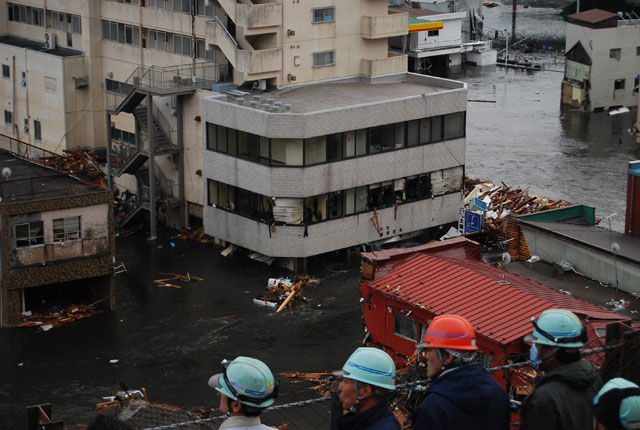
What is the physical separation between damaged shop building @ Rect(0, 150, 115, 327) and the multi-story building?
4610 cm

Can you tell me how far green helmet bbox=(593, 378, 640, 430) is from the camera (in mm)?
8641

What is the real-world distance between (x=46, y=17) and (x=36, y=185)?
20.3m

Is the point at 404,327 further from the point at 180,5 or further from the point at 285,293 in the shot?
the point at 180,5

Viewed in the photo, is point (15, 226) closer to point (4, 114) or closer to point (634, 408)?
point (4, 114)

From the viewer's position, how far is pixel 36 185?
37.2 metres

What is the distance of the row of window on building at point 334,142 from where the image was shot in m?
39.1

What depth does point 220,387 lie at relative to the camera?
8844mm

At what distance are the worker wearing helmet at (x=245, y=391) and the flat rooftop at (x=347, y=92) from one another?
31095 millimetres

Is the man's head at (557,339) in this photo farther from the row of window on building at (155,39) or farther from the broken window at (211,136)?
the row of window on building at (155,39)

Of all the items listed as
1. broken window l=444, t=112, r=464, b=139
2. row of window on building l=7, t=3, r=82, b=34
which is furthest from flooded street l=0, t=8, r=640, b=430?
row of window on building l=7, t=3, r=82, b=34

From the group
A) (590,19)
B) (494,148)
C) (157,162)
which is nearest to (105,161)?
(157,162)

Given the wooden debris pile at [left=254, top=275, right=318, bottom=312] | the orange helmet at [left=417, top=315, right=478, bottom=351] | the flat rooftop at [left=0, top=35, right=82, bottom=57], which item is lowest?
the wooden debris pile at [left=254, top=275, right=318, bottom=312]

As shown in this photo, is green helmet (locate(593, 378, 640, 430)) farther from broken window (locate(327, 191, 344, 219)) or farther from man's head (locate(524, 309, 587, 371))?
broken window (locate(327, 191, 344, 219))

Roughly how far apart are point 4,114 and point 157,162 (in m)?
14.5
